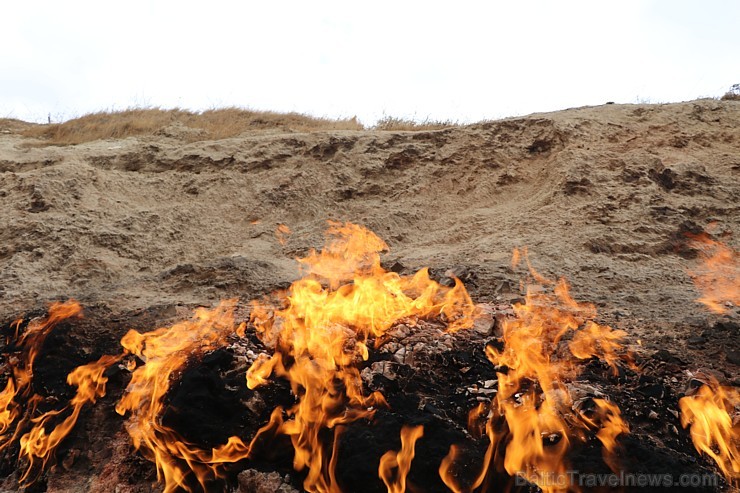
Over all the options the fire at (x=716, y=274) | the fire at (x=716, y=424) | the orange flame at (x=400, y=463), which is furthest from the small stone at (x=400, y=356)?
the fire at (x=716, y=274)

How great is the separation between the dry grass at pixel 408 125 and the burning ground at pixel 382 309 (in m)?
2.36

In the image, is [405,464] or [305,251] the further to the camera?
[305,251]

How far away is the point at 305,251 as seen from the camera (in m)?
6.56

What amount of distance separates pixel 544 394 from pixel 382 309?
1.57 meters

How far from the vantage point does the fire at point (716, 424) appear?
2791 millimetres

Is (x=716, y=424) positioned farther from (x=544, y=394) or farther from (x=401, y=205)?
(x=401, y=205)

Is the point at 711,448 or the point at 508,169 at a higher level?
the point at 508,169

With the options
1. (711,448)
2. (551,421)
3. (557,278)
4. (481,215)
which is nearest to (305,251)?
(481,215)

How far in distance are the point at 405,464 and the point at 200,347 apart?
2.04 m

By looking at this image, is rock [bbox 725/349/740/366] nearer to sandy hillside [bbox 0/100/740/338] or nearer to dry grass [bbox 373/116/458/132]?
sandy hillside [bbox 0/100/740/338]

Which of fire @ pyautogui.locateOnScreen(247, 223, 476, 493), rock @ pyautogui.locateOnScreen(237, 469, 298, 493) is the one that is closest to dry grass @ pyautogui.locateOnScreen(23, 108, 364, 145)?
fire @ pyautogui.locateOnScreen(247, 223, 476, 493)

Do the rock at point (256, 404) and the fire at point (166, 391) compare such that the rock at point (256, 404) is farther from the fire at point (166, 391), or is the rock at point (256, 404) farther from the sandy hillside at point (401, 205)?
the sandy hillside at point (401, 205)

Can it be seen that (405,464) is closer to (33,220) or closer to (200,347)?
(200,347)

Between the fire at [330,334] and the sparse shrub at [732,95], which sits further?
the sparse shrub at [732,95]
